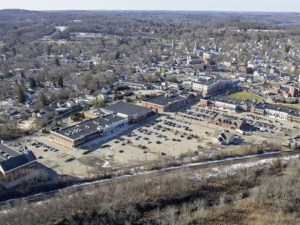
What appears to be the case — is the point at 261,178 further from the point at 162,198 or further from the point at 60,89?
the point at 60,89

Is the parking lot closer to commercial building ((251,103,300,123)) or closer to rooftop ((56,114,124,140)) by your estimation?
commercial building ((251,103,300,123))

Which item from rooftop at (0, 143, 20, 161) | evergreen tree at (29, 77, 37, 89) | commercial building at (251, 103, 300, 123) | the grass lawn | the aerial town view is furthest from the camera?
evergreen tree at (29, 77, 37, 89)

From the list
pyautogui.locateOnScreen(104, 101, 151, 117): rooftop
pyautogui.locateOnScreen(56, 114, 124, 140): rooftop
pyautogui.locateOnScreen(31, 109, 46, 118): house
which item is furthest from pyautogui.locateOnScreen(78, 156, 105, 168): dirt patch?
pyautogui.locateOnScreen(31, 109, 46, 118): house

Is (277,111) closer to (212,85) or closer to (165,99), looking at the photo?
(212,85)

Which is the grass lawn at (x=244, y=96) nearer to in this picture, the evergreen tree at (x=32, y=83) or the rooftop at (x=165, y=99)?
the rooftop at (x=165, y=99)

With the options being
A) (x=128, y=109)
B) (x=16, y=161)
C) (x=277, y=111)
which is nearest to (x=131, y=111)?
(x=128, y=109)

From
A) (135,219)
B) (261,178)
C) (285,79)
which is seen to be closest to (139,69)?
(285,79)

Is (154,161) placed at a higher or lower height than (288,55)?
lower

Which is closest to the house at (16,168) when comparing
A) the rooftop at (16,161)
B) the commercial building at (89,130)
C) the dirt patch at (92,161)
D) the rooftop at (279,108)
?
the rooftop at (16,161)
